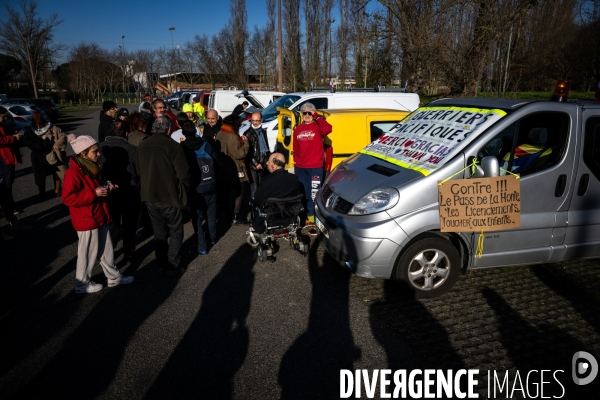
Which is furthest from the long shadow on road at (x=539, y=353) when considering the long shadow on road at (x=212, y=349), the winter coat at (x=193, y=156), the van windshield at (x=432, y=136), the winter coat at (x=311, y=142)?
the winter coat at (x=193, y=156)

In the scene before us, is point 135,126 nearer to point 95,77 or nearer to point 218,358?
point 218,358

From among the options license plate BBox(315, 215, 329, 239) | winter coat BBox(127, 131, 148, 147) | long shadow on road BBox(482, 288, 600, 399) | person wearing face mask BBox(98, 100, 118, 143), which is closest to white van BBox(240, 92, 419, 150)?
person wearing face mask BBox(98, 100, 118, 143)

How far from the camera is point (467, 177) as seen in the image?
13.0 ft

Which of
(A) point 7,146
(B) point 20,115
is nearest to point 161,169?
(A) point 7,146

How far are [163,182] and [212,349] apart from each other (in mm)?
1982

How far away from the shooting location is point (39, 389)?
3.07 metres

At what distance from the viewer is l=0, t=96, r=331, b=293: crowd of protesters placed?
428 cm

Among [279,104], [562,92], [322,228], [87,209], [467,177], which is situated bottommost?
[322,228]

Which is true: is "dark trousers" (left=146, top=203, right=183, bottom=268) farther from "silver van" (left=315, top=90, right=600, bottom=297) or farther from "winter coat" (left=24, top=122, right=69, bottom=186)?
"winter coat" (left=24, top=122, right=69, bottom=186)

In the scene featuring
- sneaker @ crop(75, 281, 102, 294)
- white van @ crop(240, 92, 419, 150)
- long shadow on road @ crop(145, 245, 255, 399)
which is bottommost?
long shadow on road @ crop(145, 245, 255, 399)

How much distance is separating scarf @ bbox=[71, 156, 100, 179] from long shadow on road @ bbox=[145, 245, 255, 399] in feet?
5.64

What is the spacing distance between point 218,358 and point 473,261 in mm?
2656

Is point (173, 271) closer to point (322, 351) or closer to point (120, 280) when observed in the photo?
point (120, 280)

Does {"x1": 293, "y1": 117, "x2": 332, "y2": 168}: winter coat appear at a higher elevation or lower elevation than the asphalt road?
higher
